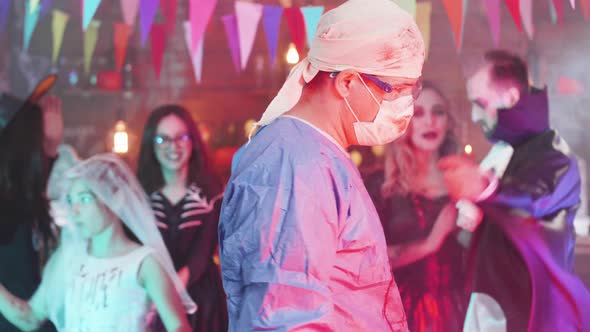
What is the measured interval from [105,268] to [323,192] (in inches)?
82.7

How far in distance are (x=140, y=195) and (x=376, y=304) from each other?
2.01 m

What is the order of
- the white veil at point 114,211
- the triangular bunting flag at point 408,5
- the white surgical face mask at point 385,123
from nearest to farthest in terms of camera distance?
the white surgical face mask at point 385,123
the triangular bunting flag at point 408,5
the white veil at point 114,211

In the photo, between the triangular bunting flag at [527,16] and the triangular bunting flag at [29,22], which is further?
the triangular bunting flag at [29,22]

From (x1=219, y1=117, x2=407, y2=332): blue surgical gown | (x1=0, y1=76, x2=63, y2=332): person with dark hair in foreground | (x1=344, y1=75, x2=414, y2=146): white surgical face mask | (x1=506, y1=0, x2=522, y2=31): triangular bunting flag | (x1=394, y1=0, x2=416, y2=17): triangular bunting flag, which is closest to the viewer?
(x1=219, y1=117, x2=407, y2=332): blue surgical gown

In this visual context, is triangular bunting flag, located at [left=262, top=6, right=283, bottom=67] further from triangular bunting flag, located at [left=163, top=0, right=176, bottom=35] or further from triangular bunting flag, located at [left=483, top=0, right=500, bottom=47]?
triangular bunting flag, located at [left=483, top=0, right=500, bottom=47]

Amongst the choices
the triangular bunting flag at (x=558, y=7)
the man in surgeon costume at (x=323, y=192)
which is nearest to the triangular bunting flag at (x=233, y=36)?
the triangular bunting flag at (x=558, y=7)

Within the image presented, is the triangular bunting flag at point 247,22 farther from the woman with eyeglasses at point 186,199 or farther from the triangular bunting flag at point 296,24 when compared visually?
the woman with eyeglasses at point 186,199

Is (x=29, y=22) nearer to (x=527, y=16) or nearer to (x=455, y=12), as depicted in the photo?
(x=455, y=12)

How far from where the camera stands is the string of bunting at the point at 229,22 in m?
3.29

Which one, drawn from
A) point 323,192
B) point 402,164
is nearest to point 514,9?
point 402,164

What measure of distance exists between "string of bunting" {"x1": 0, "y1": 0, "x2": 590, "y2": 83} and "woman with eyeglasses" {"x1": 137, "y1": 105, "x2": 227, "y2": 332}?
0.30 meters

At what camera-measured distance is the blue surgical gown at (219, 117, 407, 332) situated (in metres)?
1.53

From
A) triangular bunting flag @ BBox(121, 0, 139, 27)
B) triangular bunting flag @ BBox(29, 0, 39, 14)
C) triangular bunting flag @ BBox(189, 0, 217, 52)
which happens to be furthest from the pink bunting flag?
triangular bunting flag @ BBox(29, 0, 39, 14)

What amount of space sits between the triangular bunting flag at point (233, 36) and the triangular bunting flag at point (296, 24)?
0.89 ft
